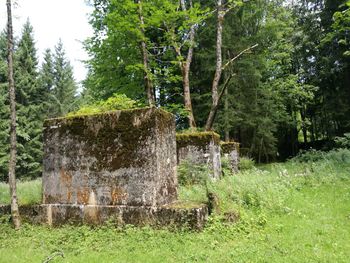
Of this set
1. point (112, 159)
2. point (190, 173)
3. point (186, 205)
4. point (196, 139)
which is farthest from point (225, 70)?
point (186, 205)

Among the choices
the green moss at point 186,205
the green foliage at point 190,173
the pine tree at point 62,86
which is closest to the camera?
the green moss at point 186,205

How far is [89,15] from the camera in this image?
61.6 ft

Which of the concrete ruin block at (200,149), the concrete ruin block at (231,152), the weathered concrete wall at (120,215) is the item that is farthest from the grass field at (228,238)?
the concrete ruin block at (231,152)

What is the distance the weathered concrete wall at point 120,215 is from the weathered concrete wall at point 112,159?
0.12m

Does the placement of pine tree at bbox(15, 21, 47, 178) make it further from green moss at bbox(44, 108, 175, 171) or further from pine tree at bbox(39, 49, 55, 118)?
green moss at bbox(44, 108, 175, 171)

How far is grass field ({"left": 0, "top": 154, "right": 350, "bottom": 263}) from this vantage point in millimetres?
4559

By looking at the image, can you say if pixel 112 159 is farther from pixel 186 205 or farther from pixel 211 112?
pixel 211 112

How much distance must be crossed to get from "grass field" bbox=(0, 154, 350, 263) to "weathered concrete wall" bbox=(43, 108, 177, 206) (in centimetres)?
62

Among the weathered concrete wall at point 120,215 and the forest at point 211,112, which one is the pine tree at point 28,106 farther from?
the weathered concrete wall at point 120,215

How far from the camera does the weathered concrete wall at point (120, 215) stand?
5484 mm

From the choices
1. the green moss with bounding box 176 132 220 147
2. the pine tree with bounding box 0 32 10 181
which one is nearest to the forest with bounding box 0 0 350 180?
the pine tree with bounding box 0 32 10 181

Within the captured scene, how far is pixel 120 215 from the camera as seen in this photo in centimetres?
589

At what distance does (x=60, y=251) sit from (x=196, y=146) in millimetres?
5605

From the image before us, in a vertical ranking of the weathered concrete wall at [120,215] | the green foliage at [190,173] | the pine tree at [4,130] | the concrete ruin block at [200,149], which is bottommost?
the weathered concrete wall at [120,215]
